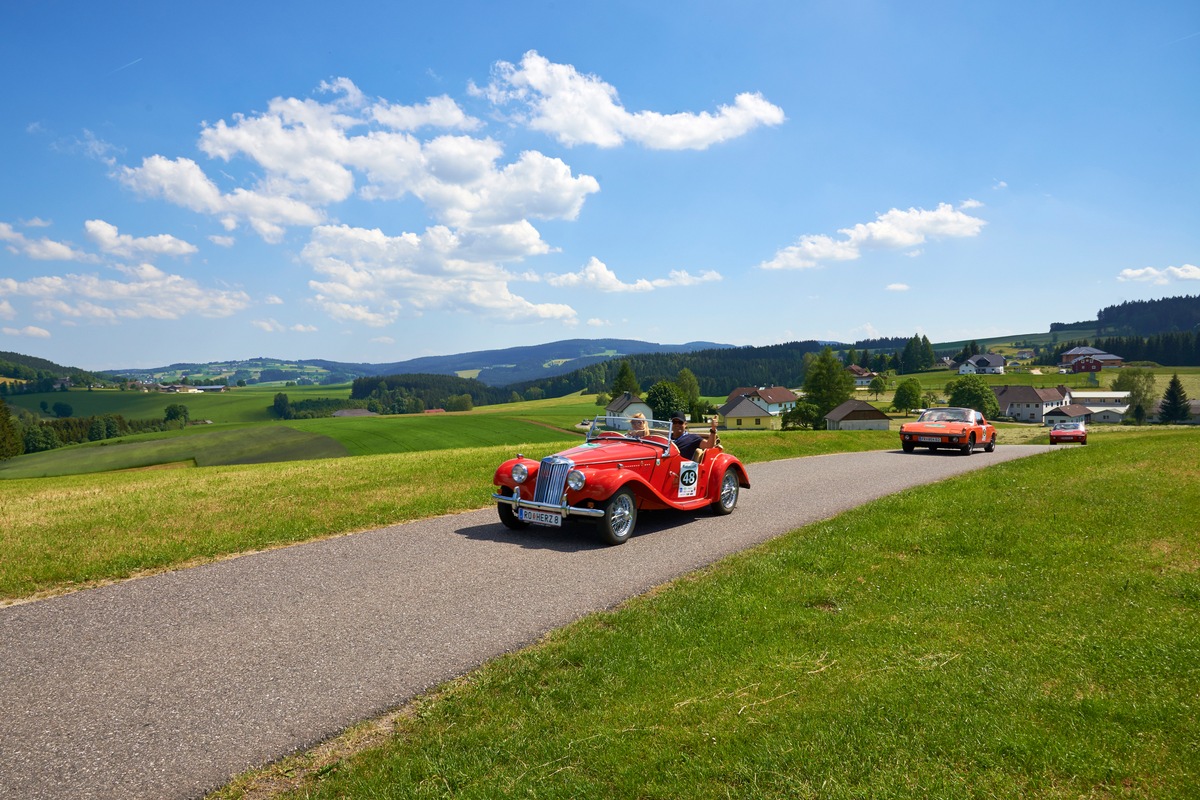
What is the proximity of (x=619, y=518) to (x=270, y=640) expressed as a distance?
534 centimetres

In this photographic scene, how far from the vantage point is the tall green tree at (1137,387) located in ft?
316

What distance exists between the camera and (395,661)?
550 cm

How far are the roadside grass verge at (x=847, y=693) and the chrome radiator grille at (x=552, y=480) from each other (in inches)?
121

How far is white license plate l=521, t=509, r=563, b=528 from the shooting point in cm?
982

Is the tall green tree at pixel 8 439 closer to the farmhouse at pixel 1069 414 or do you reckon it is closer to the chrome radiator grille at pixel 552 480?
the chrome radiator grille at pixel 552 480

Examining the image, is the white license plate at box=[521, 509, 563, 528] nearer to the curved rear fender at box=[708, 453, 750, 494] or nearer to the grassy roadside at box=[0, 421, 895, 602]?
the grassy roadside at box=[0, 421, 895, 602]

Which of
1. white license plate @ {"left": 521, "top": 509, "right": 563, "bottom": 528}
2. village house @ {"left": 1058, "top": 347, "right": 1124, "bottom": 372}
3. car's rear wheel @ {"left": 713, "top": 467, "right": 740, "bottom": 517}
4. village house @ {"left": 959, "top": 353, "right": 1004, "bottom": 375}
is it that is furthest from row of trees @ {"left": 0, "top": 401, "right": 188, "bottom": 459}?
village house @ {"left": 1058, "top": 347, "right": 1124, "bottom": 372}

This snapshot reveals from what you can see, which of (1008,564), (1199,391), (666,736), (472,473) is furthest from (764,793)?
(1199,391)

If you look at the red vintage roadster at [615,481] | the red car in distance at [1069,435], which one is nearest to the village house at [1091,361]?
the red car in distance at [1069,435]

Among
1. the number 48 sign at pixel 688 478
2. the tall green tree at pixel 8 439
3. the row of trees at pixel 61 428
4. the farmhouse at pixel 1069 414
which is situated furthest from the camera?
the farmhouse at pixel 1069 414

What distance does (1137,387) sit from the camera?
98250 mm

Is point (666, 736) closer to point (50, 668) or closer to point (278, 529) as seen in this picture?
point (50, 668)

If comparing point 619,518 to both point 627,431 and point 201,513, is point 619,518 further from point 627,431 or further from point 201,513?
point 201,513

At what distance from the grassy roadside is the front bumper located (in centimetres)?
242
